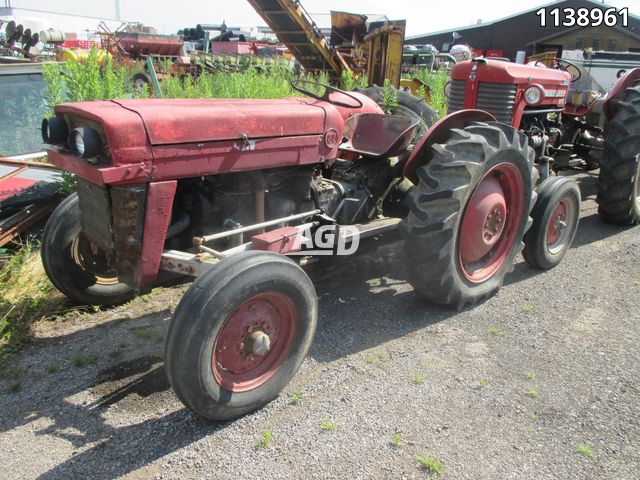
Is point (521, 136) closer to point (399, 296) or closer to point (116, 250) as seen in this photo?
point (399, 296)

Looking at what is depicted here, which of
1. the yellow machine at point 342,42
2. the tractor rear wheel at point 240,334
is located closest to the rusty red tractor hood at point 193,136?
the tractor rear wheel at point 240,334

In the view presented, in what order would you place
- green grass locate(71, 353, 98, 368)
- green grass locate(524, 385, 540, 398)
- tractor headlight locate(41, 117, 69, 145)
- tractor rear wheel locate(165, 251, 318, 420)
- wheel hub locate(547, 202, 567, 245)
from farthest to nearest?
wheel hub locate(547, 202, 567, 245) → green grass locate(71, 353, 98, 368) → green grass locate(524, 385, 540, 398) → tractor headlight locate(41, 117, 69, 145) → tractor rear wheel locate(165, 251, 318, 420)

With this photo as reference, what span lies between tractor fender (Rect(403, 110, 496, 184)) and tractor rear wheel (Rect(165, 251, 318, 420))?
1.43m

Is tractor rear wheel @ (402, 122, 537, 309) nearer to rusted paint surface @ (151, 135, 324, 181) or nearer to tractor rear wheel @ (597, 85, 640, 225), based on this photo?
rusted paint surface @ (151, 135, 324, 181)

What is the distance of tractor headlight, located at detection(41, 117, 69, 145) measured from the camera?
2.60 meters

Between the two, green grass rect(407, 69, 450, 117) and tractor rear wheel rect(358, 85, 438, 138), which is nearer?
tractor rear wheel rect(358, 85, 438, 138)

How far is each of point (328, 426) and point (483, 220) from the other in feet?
5.98

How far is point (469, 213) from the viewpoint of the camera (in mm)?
3537

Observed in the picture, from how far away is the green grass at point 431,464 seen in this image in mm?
2275

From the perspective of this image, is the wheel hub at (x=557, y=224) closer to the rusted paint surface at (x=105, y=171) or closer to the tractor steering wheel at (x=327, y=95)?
the tractor steering wheel at (x=327, y=95)

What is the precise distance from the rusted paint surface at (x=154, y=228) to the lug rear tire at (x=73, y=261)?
2.01 ft

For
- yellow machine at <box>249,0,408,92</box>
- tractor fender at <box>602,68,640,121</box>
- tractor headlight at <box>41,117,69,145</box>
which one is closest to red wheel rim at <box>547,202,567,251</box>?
tractor fender at <box>602,68,640,121</box>

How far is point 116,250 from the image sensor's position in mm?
2670

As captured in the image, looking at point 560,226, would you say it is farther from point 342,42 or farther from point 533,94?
point 342,42
